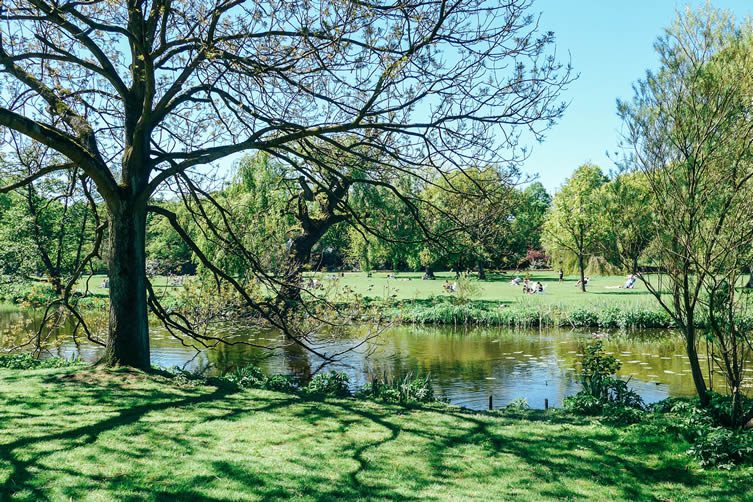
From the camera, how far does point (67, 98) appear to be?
9633 mm

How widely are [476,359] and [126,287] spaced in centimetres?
1075

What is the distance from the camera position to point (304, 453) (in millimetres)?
5930

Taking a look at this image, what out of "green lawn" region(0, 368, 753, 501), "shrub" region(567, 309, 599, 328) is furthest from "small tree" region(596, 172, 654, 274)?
"shrub" region(567, 309, 599, 328)

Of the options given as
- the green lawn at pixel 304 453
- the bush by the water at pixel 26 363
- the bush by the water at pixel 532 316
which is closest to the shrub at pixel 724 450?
the green lawn at pixel 304 453

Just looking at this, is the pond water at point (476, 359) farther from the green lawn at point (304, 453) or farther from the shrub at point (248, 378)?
the green lawn at point (304, 453)

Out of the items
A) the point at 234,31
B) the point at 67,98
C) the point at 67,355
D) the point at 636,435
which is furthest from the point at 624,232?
the point at 67,355

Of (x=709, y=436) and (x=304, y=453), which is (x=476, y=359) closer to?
(x=709, y=436)

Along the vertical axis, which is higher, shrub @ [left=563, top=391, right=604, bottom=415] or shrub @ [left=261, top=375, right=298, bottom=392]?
shrub @ [left=261, top=375, right=298, bottom=392]

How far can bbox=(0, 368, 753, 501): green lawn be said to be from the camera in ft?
16.3

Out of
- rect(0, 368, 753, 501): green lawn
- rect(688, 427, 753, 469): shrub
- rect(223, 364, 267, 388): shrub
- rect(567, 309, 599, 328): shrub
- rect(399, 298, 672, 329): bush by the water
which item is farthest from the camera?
rect(567, 309, 599, 328): shrub

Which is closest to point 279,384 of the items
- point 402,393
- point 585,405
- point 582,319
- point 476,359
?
point 402,393

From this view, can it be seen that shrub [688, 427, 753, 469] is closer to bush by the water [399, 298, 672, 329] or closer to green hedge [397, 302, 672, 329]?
bush by the water [399, 298, 672, 329]

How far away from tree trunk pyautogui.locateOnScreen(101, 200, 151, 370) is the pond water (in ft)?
7.33

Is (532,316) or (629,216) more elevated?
(629,216)
